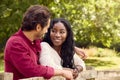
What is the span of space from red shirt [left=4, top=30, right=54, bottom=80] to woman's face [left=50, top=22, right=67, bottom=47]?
20.5 inches

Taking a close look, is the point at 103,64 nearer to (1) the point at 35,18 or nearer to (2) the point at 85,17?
(2) the point at 85,17

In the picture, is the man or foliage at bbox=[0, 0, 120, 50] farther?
foliage at bbox=[0, 0, 120, 50]

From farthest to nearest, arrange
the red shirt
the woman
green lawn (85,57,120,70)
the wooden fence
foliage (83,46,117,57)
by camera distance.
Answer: foliage (83,46,117,57), green lawn (85,57,120,70), the woman, the red shirt, the wooden fence

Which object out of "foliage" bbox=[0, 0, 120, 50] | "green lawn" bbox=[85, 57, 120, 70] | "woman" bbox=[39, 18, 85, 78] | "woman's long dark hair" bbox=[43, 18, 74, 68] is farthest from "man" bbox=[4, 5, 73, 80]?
"green lawn" bbox=[85, 57, 120, 70]

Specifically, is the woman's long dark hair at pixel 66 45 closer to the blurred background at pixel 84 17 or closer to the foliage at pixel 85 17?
the blurred background at pixel 84 17

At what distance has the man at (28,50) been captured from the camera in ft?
10.3

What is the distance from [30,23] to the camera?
3277 millimetres

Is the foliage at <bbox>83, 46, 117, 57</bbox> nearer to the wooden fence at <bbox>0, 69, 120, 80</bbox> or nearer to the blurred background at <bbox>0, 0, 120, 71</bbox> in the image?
the blurred background at <bbox>0, 0, 120, 71</bbox>

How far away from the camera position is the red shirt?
312 centimetres

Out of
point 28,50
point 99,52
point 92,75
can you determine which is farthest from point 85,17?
point 28,50

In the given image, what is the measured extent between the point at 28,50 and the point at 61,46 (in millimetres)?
747

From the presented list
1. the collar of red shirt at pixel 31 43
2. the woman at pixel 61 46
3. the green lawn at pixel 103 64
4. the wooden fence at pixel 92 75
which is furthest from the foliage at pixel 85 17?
the collar of red shirt at pixel 31 43

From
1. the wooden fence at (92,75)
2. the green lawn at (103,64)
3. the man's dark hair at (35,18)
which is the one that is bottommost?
the green lawn at (103,64)

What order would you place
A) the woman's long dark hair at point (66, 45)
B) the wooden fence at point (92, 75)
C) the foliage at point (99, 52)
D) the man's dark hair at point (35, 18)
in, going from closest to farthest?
the wooden fence at point (92, 75) < the man's dark hair at point (35, 18) < the woman's long dark hair at point (66, 45) < the foliage at point (99, 52)
